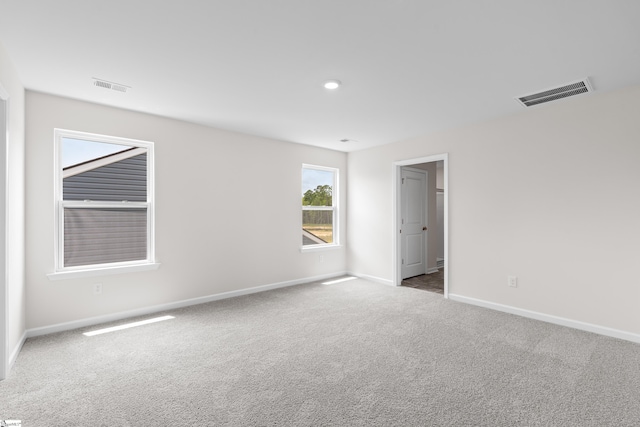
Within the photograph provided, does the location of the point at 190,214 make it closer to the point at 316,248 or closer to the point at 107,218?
the point at 107,218

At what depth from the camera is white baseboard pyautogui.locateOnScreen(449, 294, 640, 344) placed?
310 cm

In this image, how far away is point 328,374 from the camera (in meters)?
2.46

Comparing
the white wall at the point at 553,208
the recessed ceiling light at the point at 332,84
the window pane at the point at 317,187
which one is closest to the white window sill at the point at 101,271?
the window pane at the point at 317,187

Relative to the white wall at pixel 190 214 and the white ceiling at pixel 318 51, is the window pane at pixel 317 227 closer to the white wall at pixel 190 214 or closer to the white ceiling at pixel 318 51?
the white wall at pixel 190 214

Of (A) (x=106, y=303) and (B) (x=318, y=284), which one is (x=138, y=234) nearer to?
(A) (x=106, y=303)

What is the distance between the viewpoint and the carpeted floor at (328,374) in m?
1.96

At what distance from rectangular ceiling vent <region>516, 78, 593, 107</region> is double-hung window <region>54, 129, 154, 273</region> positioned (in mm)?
4344

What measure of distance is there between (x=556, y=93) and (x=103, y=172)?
194 inches

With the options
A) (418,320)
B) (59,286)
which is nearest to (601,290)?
(418,320)

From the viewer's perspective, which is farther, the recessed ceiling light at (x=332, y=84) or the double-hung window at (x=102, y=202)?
the double-hung window at (x=102, y=202)

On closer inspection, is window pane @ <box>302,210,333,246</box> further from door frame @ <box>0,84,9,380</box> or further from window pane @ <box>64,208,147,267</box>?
door frame @ <box>0,84,9,380</box>

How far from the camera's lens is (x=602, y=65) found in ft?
8.48

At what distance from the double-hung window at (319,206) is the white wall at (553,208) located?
5.87 ft

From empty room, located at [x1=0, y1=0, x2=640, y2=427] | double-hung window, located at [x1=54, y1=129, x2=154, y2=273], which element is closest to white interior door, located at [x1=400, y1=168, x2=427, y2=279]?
empty room, located at [x1=0, y1=0, x2=640, y2=427]
